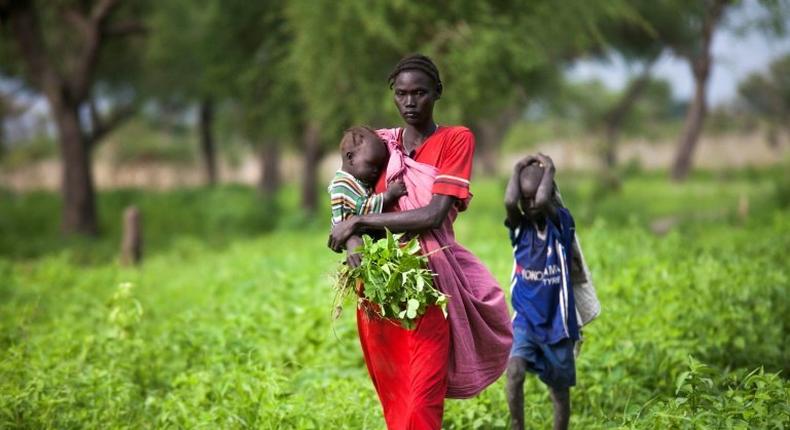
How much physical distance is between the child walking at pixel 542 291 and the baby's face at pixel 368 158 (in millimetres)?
1294

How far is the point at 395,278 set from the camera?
380cm

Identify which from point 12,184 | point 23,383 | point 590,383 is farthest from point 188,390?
point 12,184

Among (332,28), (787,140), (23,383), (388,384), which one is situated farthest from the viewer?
(787,140)

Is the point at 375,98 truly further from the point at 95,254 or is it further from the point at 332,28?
the point at 95,254

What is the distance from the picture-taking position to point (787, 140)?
125ft

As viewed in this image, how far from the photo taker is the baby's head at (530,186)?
16.6ft

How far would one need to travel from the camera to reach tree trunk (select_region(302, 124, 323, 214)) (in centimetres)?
2106

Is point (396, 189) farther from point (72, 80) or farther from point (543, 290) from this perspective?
point (72, 80)

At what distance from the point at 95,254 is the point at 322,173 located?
102ft

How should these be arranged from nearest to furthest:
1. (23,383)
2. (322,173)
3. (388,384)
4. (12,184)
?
(388,384), (23,383), (12,184), (322,173)

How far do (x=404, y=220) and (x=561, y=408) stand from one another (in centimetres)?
180

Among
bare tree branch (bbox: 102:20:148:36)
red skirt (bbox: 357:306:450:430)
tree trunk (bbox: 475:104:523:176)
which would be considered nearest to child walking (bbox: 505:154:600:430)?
red skirt (bbox: 357:306:450:430)

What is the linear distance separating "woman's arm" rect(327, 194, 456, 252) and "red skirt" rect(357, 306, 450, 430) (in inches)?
15.3

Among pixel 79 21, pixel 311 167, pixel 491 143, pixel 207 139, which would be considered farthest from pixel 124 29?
pixel 491 143
